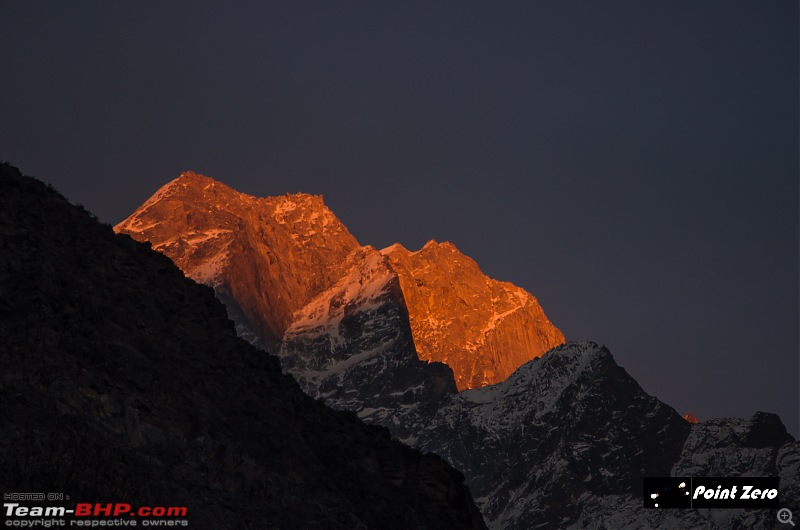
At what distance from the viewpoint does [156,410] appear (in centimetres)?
9000

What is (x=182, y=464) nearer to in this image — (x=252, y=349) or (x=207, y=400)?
(x=207, y=400)

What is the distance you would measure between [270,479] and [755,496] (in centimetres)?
3414

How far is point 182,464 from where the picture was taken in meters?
87.7
